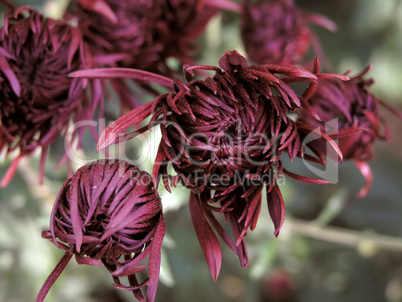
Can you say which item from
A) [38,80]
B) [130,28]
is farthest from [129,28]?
[38,80]

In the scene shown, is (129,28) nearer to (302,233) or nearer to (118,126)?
(118,126)

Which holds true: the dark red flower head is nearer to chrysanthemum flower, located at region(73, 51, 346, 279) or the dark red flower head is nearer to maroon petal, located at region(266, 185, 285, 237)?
chrysanthemum flower, located at region(73, 51, 346, 279)

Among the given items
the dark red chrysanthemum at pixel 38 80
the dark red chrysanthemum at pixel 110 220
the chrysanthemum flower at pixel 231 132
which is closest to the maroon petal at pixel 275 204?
the chrysanthemum flower at pixel 231 132

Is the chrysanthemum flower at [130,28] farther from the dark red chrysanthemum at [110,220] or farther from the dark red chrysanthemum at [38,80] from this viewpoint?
the dark red chrysanthemum at [110,220]

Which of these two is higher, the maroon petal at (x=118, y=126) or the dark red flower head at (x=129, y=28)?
the dark red flower head at (x=129, y=28)

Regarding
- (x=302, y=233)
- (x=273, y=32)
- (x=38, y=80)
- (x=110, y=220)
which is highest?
(x=273, y=32)

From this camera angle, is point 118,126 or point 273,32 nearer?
Answer: point 118,126

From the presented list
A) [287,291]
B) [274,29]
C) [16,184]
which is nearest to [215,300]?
[287,291]

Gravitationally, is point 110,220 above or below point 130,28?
below
